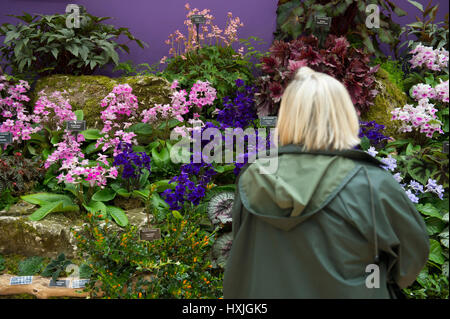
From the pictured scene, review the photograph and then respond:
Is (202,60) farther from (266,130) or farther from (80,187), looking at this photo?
(80,187)

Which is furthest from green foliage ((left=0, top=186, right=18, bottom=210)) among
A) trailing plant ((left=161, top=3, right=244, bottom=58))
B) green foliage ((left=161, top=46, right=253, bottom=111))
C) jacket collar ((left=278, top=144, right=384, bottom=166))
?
jacket collar ((left=278, top=144, right=384, bottom=166))

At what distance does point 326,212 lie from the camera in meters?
1.38

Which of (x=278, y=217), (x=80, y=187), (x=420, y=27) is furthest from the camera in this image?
(x=420, y=27)

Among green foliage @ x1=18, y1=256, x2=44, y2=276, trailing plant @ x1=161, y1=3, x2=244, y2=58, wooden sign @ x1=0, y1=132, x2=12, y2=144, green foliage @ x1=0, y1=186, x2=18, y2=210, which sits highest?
trailing plant @ x1=161, y1=3, x2=244, y2=58

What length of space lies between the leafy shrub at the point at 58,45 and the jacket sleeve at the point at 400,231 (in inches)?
151

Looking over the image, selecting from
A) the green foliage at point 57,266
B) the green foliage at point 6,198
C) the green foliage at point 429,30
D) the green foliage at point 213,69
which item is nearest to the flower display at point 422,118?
the green foliage at point 429,30

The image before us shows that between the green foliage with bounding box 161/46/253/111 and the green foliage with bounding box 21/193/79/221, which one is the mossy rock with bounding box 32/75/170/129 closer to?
the green foliage with bounding box 161/46/253/111

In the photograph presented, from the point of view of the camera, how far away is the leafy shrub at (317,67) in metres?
4.06

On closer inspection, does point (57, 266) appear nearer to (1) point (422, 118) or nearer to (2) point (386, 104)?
(1) point (422, 118)

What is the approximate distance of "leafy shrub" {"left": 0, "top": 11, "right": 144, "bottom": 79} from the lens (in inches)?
172

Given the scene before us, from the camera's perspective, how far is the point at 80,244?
2.75m

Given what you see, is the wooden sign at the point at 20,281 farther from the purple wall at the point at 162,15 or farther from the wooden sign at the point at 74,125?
the purple wall at the point at 162,15
